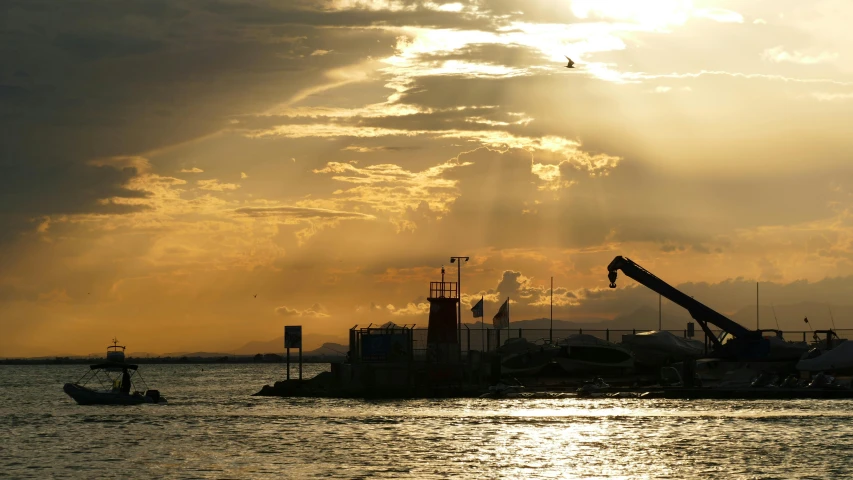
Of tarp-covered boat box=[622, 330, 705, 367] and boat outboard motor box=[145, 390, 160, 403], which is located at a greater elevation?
tarp-covered boat box=[622, 330, 705, 367]

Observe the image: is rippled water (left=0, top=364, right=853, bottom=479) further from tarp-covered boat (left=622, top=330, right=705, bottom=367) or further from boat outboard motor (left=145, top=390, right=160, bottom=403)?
tarp-covered boat (left=622, top=330, right=705, bottom=367)

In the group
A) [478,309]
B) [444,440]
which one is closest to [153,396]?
[478,309]

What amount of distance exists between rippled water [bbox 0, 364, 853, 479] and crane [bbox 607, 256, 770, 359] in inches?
683

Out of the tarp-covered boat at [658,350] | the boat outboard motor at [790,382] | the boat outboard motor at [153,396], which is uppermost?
the tarp-covered boat at [658,350]

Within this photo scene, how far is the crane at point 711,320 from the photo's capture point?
9869cm

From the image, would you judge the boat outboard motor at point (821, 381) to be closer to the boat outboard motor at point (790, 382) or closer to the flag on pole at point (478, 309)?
the boat outboard motor at point (790, 382)

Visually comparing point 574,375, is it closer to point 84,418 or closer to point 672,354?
point 672,354

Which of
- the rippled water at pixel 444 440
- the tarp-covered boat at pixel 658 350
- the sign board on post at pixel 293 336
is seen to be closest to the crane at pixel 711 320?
the tarp-covered boat at pixel 658 350

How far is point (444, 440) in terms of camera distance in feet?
187

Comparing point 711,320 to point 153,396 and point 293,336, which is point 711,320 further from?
point 153,396

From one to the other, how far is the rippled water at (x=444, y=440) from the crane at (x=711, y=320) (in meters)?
17.4

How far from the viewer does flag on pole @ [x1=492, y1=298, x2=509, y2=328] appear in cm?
10269

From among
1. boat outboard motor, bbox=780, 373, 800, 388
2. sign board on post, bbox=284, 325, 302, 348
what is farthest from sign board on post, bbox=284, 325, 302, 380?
boat outboard motor, bbox=780, 373, 800, 388

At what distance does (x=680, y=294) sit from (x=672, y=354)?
769 centimetres
